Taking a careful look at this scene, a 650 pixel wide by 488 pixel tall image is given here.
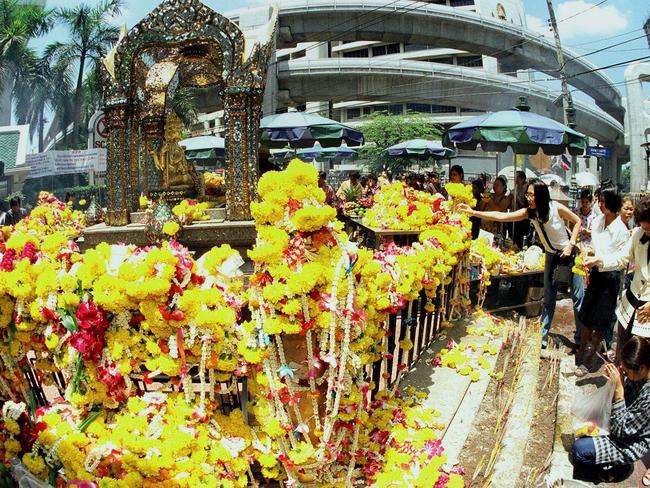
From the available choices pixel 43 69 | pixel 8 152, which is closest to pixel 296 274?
pixel 8 152

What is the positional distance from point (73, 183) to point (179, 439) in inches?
1530

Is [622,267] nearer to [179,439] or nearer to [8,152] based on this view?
[179,439]

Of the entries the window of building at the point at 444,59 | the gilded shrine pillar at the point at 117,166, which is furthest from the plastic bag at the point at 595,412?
the window of building at the point at 444,59

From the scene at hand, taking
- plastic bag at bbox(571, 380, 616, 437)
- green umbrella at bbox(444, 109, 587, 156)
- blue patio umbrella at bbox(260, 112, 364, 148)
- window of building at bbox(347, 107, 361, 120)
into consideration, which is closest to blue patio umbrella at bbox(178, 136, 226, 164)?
blue patio umbrella at bbox(260, 112, 364, 148)

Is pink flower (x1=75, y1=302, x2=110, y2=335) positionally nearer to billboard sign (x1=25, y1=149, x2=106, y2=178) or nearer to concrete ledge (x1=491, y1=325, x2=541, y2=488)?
concrete ledge (x1=491, y1=325, x2=541, y2=488)

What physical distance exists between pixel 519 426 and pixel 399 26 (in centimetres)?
2250

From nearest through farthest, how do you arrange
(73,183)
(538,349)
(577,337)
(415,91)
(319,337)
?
(319,337) → (538,349) → (577,337) → (415,91) → (73,183)

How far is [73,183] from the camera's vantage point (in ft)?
123

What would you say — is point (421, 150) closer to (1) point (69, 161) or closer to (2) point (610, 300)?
(1) point (69, 161)

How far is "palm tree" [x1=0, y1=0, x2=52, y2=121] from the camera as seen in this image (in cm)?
3247

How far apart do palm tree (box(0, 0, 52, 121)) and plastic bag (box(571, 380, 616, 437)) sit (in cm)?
3781

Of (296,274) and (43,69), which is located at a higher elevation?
(43,69)

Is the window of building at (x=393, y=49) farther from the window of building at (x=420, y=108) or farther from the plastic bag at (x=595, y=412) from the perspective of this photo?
the plastic bag at (x=595, y=412)

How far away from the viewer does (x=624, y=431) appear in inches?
131
